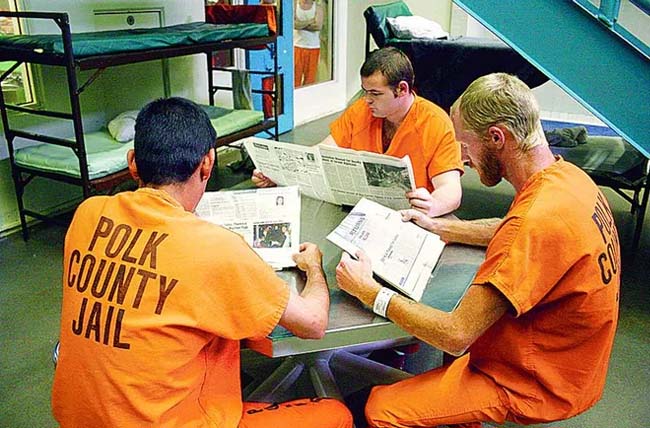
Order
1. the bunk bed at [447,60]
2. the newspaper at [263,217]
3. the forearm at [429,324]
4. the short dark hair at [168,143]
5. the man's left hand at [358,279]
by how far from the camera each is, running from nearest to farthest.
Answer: the short dark hair at [168,143]
the forearm at [429,324]
the man's left hand at [358,279]
the newspaper at [263,217]
the bunk bed at [447,60]

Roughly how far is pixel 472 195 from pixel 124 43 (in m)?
2.51

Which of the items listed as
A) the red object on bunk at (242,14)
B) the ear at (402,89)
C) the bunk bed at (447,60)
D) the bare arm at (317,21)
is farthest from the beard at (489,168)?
the bare arm at (317,21)

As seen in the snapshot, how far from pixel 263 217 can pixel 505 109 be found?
2.42 feet

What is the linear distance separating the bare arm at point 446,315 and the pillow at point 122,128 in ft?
7.99

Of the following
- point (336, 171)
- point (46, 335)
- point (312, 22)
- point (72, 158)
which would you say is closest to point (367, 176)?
point (336, 171)

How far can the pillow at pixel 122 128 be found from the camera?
341cm

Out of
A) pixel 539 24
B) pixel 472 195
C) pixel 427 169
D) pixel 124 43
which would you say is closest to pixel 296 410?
pixel 427 169

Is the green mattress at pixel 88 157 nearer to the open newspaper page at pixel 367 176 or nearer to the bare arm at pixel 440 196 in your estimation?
the open newspaper page at pixel 367 176

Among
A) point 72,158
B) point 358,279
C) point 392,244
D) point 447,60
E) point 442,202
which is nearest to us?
point 358,279

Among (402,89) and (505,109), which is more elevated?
(505,109)

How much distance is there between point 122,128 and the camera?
343cm

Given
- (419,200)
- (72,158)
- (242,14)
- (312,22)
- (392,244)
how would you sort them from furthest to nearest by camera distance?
(312,22)
(242,14)
(72,158)
(419,200)
(392,244)

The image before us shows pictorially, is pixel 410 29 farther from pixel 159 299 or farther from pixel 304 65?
pixel 159 299

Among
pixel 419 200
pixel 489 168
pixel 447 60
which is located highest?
pixel 489 168
